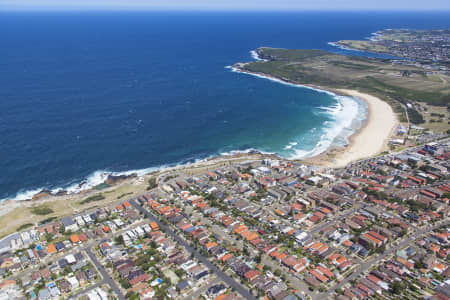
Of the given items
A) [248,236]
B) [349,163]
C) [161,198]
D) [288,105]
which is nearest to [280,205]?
[248,236]

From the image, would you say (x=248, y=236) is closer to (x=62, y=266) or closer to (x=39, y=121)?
(x=62, y=266)

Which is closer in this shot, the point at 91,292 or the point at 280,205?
the point at 91,292

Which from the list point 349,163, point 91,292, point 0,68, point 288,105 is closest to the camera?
point 91,292

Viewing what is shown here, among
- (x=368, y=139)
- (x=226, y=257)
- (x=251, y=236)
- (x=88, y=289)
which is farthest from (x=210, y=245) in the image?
(x=368, y=139)

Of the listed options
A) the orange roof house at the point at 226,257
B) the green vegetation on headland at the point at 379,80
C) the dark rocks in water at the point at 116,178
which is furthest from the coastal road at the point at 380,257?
the green vegetation on headland at the point at 379,80

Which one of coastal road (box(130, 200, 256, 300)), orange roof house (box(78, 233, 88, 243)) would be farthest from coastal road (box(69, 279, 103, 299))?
coastal road (box(130, 200, 256, 300))

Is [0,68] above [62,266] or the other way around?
above

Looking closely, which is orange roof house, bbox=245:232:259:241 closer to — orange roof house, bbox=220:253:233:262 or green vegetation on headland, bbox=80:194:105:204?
orange roof house, bbox=220:253:233:262

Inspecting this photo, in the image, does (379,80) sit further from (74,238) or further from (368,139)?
(74,238)

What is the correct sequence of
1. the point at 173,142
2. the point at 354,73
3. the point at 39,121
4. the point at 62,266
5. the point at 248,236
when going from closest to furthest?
the point at 62,266, the point at 248,236, the point at 173,142, the point at 39,121, the point at 354,73
